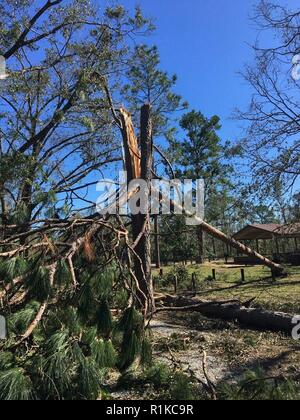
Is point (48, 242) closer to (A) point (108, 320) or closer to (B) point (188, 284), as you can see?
(A) point (108, 320)

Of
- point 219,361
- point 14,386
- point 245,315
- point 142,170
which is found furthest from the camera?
point 142,170

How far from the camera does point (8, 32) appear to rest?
10.8m

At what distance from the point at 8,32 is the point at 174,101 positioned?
9.33 meters

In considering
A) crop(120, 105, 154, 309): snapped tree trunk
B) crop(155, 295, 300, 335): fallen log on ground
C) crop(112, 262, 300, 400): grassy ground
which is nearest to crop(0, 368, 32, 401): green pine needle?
crop(112, 262, 300, 400): grassy ground

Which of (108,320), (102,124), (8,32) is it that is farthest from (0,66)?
(108,320)

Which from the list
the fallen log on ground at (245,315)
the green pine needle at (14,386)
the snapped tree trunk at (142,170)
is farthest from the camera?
the snapped tree trunk at (142,170)

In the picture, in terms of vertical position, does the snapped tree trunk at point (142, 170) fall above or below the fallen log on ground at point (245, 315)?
above

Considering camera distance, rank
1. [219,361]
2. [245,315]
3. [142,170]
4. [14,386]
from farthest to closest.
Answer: [142,170], [245,315], [219,361], [14,386]

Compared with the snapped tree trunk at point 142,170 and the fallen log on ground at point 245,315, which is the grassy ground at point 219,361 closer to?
the fallen log on ground at point 245,315

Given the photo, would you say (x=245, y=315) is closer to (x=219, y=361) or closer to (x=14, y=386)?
(x=219, y=361)

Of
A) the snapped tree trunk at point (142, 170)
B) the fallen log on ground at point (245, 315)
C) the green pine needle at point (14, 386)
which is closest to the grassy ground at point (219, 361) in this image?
the fallen log on ground at point (245, 315)

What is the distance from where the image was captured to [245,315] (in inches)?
266

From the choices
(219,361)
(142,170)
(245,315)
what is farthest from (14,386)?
(142,170)

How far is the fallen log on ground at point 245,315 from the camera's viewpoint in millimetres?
6090
